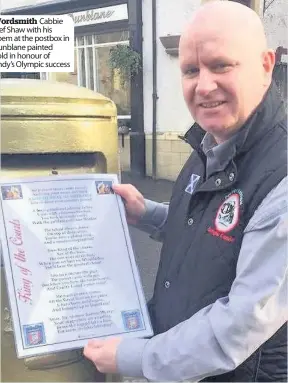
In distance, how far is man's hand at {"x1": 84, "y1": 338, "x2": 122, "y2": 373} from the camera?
48.6 inches

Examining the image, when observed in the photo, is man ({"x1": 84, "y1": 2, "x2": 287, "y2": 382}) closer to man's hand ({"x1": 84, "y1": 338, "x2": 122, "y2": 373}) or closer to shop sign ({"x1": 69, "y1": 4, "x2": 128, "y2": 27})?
man's hand ({"x1": 84, "y1": 338, "x2": 122, "y2": 373})

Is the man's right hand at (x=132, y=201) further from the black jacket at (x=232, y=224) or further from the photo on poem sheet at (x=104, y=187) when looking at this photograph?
the black jacket at (x=232, y=224)

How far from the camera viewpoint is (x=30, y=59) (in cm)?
208

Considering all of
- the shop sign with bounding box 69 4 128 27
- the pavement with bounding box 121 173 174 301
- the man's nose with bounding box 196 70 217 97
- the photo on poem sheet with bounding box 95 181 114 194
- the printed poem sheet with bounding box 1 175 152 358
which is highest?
the shop sign with bounding box 69 4 128 27

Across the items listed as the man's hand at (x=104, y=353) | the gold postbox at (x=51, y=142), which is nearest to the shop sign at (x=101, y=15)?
the gold postbox at (x=51, y=142)

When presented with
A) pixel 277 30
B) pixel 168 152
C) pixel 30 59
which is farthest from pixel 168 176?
pixel 30 59

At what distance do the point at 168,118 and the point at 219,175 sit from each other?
7252 millimetres

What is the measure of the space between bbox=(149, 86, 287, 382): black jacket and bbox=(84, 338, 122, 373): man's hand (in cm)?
15

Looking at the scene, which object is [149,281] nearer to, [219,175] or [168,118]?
[219,175]

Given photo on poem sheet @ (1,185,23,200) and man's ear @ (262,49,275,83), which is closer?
man's ear @ (262,49,275,83)

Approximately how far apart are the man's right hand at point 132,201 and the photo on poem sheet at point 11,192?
0.84 ft

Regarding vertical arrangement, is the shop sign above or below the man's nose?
above

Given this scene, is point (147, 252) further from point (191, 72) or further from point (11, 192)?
point (191, 72)
